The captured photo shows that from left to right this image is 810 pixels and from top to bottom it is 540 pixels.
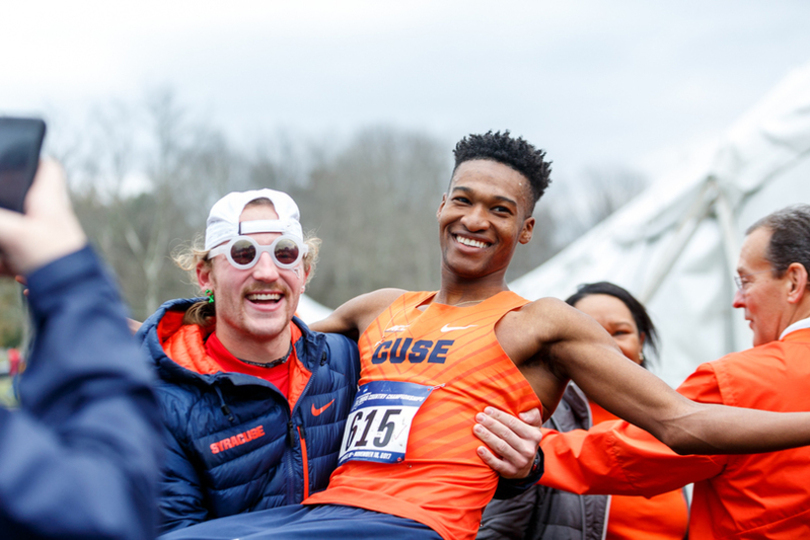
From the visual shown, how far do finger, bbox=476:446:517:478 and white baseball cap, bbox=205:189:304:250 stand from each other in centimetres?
114

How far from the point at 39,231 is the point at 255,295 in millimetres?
1790

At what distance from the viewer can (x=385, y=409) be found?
2527 millimetres

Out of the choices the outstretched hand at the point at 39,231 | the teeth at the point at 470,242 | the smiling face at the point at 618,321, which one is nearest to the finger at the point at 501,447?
the teeth at the point at 470,242

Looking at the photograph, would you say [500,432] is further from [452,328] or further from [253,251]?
[253,251]

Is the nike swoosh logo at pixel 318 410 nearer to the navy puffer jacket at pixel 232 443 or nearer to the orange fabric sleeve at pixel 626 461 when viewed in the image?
the navy puffer jacket at pixel 232 443

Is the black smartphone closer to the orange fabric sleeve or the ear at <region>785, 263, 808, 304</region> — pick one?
the orange fabric sleeve

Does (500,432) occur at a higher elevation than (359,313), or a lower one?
lower

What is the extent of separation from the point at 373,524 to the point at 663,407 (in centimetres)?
106

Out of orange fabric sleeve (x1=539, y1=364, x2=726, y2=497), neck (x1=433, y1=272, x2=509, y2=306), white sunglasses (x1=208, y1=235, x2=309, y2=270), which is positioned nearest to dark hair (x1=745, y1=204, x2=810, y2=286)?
orange fabric sleeve (x1=539, y1=364, x2=726, y2=497)

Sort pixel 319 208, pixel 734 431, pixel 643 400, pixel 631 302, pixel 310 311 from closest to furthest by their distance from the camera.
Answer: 1. pixel 734 431
2. pixel 643 400
3. pixel 631 302
4. pixel 310 311
5. pixel 319 208

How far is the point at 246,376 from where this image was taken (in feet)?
8.18

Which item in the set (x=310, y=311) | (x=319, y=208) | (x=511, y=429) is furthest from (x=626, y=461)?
(x=319, y=208)

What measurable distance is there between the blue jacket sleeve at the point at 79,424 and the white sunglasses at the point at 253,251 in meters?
1.73

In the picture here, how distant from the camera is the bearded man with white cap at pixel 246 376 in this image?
7.97 ft
